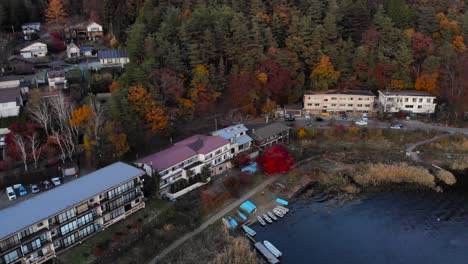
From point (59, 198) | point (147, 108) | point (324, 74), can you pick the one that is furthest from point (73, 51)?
point (324, 74)

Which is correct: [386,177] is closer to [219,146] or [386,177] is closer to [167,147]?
[219,146]

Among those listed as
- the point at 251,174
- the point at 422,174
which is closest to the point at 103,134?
the point at 251,174

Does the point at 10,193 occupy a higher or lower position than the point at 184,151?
lower

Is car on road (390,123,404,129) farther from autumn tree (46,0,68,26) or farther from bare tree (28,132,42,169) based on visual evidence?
autumn tree (46,0,68,26)

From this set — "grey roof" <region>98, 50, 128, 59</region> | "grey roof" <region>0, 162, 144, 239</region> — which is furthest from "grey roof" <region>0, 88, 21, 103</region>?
"grey roof" <region>0, 162, 144, 239</region>

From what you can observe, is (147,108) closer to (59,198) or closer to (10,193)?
(10,193)

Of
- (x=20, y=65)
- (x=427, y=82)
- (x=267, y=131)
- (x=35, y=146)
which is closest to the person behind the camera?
(x=35, y=146)
